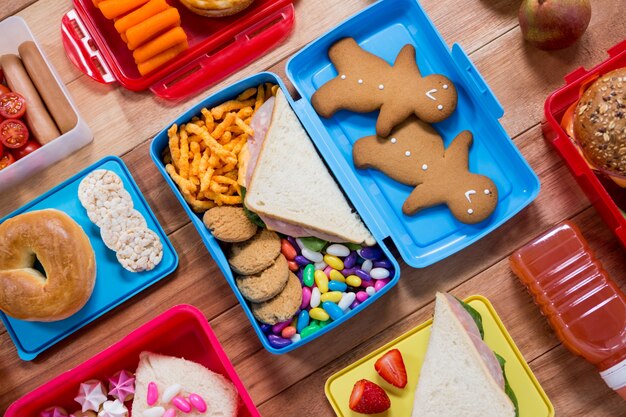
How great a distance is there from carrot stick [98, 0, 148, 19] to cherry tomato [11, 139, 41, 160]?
33 centimetres

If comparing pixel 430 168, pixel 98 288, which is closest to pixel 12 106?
pixel 98 288

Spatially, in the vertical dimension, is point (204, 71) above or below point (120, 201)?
above

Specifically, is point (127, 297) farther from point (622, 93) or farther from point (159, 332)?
point (622, 93)

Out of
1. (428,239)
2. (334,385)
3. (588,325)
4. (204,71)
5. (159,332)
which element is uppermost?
(204,71)


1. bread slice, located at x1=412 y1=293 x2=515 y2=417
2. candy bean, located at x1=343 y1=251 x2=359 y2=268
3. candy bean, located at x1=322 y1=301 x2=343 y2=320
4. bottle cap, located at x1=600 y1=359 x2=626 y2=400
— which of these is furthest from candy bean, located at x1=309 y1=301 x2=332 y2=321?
bottle cap, located at x1=600 y1=359 x2=626 y2=400

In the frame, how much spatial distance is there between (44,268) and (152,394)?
0.34m

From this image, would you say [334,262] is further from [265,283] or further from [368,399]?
[368,399]

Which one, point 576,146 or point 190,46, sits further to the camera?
point 190,46

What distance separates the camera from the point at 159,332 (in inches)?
55.1

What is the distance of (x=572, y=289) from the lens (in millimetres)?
1436

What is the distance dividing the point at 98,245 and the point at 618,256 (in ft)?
3.78

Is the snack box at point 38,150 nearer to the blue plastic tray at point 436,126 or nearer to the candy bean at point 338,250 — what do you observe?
the blue plastic tray at point 436,126

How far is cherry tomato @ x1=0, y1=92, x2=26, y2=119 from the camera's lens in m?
1.41

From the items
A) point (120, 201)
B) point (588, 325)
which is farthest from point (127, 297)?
point (588, 325)
